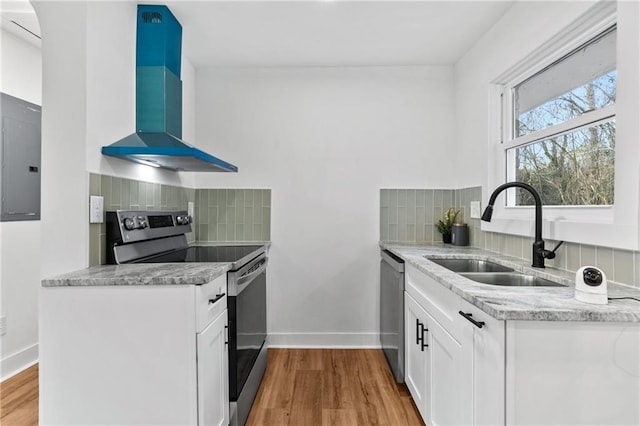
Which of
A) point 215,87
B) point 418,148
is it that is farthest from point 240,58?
point 418,148

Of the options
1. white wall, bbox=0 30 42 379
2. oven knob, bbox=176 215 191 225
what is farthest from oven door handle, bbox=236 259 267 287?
white wall, bbox=0 30 42 379

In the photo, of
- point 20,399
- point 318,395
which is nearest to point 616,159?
point 318,395

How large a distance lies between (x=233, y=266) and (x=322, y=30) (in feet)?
5.61

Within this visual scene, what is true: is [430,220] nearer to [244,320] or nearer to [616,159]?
[616,159]

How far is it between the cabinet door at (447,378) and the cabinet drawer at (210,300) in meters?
1.04

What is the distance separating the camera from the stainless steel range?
1718 millimetres

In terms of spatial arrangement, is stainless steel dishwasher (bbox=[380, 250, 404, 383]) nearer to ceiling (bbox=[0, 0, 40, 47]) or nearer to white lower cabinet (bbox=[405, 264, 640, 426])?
white lower cabinet (bbox=[405, 264, 640, 426])

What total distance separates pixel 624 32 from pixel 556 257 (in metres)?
0.97

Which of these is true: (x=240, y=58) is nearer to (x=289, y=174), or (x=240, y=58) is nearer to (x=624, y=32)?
(x=289, y=174)

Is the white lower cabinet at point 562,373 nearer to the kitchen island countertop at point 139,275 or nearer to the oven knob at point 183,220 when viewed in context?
the kitchen island countertop at point 139,275

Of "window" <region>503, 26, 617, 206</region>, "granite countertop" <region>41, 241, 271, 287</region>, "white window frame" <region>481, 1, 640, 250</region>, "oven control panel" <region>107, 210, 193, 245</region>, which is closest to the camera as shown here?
"white window frame" <region>481, 1, 640, 250</region>

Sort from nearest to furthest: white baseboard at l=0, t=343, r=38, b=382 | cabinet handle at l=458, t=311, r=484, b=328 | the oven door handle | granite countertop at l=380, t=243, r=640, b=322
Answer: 1. granite countertop at l=380, t=243, r=640, b=322
2. cabinet handle at l=458, t=311, r=484, b=328
3. the oven door handle
4. white baseboard at l=0, t=343, r=38, b=382

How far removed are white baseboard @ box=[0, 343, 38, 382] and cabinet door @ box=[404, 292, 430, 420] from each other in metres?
2.71

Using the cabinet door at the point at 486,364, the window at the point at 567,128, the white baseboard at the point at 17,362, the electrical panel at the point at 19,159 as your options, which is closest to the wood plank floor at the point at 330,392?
the cabinet door at the point at 486,364
